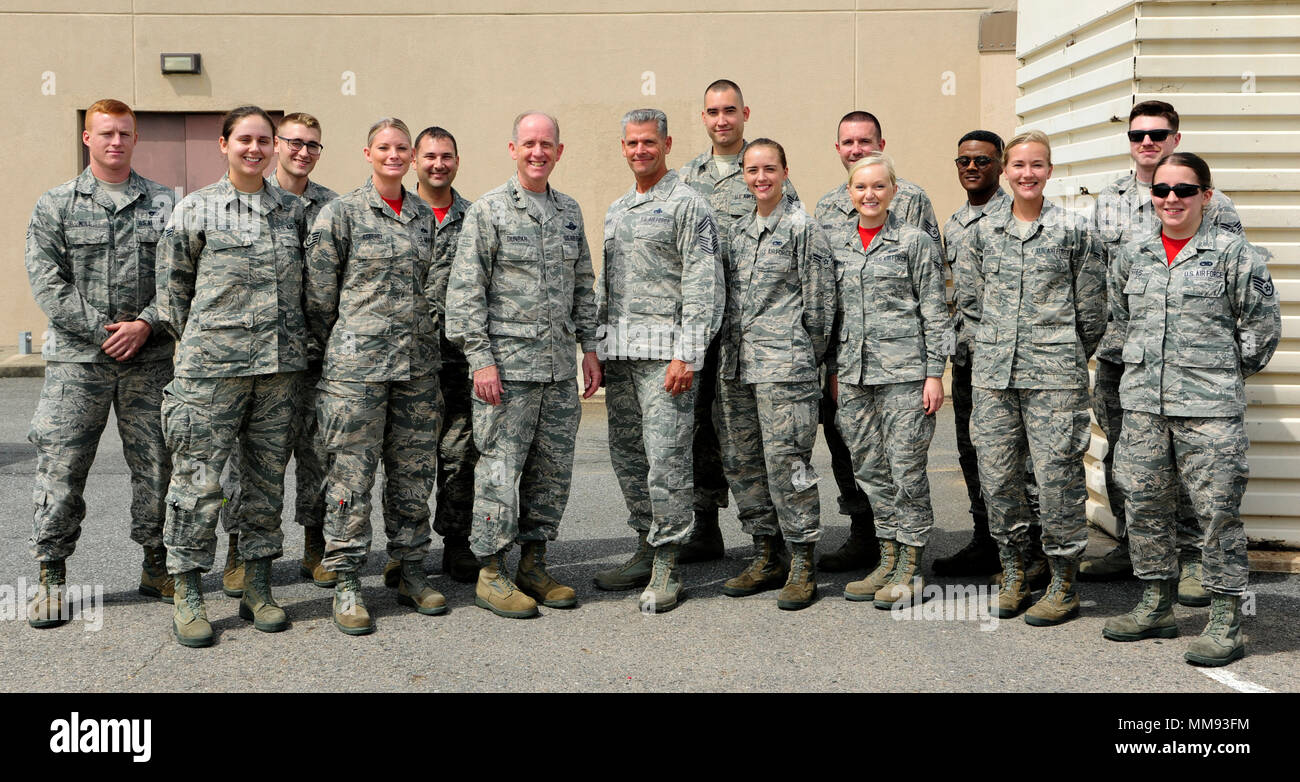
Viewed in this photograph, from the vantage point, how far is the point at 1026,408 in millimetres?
5223

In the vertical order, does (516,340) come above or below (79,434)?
above

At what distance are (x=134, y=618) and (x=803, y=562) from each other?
2907 mm

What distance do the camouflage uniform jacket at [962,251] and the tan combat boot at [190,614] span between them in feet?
11.5

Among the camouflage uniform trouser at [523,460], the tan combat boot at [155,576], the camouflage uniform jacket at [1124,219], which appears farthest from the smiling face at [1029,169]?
the tan combat boot at [155,576]

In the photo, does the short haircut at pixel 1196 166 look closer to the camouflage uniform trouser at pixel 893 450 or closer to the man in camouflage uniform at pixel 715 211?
the camouflage uniform trouser at pixel 893 450

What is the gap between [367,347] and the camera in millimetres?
5113

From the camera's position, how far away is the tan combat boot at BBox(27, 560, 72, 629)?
5.07 metres

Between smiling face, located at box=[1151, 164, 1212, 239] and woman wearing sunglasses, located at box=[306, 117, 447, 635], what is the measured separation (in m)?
3.04

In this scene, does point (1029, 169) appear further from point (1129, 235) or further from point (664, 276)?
point (664, 276)

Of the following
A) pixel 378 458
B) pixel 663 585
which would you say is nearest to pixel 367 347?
pixel 378 458

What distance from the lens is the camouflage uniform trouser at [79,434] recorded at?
204 inches

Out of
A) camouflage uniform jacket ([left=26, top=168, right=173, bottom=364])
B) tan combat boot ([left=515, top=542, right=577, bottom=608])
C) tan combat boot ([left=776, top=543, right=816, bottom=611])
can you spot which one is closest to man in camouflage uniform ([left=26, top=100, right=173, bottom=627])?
camouflage uniform jacket ([left=26, top=168, right=173, bottom=364])

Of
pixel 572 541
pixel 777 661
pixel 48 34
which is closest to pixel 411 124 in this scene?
pixel 48 34

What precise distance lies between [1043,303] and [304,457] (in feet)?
11.2
